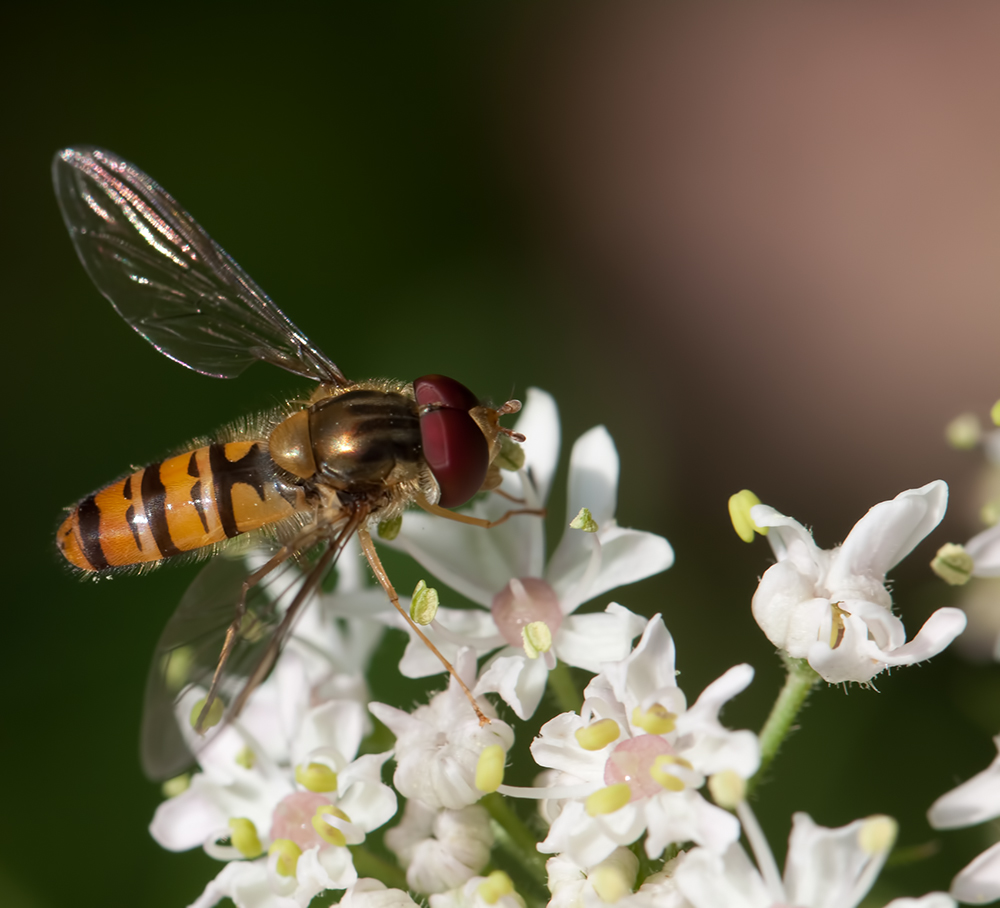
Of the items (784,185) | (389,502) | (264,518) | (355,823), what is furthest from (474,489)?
(784,185)

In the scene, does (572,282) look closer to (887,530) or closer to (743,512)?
(743,512)

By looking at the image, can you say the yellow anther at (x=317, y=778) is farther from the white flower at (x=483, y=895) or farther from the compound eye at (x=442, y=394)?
the compound eye at (x=442, y=394)

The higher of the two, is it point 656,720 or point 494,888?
point 656,720

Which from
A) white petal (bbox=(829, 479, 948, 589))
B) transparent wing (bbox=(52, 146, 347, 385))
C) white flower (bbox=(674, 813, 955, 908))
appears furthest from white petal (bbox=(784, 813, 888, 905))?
transparent wing (bbox=(52, 146, 347, 385))

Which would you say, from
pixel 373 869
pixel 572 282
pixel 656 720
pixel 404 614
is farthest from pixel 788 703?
pixel 572 282

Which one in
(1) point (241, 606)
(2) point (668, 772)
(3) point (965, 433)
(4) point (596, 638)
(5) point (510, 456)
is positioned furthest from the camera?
(3) point (965, 433)

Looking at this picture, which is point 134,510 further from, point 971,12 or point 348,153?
point 971,12

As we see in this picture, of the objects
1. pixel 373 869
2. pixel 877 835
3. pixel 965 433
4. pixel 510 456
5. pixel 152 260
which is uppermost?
pixel 152 260
